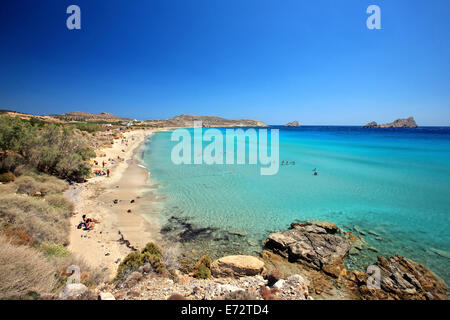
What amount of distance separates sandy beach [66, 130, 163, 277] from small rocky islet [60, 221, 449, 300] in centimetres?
263

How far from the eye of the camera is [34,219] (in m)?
7.09

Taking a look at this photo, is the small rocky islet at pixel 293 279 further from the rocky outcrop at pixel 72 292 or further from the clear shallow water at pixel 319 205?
the clear shallow water at pixel 319 205

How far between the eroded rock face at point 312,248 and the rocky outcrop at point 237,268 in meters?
2.01

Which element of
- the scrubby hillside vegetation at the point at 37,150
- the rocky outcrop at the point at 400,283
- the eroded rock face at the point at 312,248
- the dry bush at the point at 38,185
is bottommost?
→ the rocky outcrop at the point at 400,283

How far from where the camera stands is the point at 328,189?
1825cm

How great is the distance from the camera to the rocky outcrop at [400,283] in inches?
241

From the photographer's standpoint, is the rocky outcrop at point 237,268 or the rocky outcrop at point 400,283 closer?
the rocky outcrop at point 400,283

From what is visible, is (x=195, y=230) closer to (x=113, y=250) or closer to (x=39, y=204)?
(x=113, y=250)

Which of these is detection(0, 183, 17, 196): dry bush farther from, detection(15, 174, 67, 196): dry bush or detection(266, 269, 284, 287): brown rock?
detection(266, 269, 284, 287): brown rock

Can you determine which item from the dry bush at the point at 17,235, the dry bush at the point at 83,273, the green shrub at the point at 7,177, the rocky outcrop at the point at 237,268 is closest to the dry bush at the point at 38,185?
the green shrub at the point at 7,177

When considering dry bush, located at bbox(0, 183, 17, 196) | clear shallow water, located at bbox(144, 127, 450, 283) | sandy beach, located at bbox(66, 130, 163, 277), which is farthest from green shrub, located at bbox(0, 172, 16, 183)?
clear shallow water, located at bbox(144, 127, 450, 283)

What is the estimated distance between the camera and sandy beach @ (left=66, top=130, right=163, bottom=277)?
7.69 metres

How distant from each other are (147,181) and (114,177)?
139 inches
